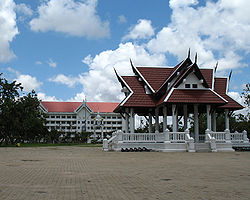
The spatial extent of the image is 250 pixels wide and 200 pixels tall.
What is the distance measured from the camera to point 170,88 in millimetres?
27703

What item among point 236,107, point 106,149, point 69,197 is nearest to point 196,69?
point 236,107

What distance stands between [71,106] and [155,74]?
302ft

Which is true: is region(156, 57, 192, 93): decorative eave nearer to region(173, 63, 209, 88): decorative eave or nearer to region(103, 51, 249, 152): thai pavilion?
region(103, 51, 249, 152): thai pavilion

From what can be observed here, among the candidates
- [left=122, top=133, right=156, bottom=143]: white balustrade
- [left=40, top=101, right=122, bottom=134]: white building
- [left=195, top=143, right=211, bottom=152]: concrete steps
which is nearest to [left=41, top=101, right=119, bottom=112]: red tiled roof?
[left=40, top=101, right=122, bottom=134]: white building

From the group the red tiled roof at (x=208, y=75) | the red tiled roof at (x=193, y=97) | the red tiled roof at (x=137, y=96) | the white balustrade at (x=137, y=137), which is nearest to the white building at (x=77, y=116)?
the red tiled roof at (x=137, y=96)

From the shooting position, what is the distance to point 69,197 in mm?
6652

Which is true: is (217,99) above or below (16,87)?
below

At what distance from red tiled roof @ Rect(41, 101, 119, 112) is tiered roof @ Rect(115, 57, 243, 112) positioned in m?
89.0

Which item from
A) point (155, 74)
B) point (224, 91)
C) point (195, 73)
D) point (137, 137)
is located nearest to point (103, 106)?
point (155, 74)

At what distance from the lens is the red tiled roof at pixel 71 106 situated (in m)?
116

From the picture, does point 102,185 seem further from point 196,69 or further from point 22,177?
point 196,69

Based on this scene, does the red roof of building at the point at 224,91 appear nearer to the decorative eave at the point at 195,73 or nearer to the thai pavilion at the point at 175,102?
the thai pavilion at the point at 175,102

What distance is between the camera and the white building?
378ft

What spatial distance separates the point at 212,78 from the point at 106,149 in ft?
37.7
